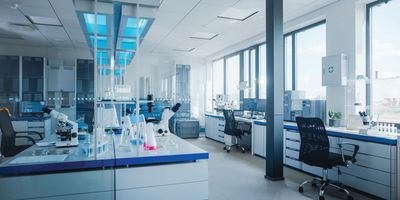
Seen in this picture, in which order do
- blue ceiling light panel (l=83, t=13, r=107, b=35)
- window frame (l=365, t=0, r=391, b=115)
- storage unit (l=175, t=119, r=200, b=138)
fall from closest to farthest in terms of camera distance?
1. blue ceiling light panel (l=83, t=13, r=107, b=35)
2. window frame (l=365, t=0, r=391, b=115)
3. storage unit (l=175, t=119, r=200, b=138)

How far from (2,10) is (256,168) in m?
5.17

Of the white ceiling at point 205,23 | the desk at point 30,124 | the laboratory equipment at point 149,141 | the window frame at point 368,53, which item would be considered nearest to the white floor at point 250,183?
the laboratory equipment at point 149,141

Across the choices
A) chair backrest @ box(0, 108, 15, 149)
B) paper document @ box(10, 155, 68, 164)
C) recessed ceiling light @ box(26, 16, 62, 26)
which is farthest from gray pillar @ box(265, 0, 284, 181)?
recessed ceiling light @ box(26, 16, 62, 26)

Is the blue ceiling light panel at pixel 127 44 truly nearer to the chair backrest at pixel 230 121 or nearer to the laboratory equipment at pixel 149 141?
the laboratory equipment at pixel 149 141

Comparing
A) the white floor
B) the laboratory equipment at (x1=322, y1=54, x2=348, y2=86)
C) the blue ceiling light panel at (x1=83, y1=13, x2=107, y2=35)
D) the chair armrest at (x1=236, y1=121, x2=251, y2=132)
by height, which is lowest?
the white floor

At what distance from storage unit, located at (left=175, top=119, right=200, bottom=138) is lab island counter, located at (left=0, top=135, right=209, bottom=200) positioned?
211 inches

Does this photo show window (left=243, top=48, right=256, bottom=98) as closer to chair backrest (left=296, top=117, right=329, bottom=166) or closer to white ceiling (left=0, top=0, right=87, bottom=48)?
chair backrest (left=296, top=117, right=329, bottom=166)

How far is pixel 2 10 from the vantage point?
428cm

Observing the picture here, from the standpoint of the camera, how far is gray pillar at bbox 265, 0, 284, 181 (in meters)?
3.71

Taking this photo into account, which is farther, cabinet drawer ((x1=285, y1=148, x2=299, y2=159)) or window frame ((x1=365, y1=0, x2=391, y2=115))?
cabinet drawer ((x1=285, y1=148, x2=299, y2=159))

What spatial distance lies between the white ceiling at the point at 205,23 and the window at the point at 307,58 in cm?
52

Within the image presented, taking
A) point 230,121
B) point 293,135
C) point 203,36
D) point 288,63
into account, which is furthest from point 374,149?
point 203,36

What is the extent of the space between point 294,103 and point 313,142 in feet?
5.15

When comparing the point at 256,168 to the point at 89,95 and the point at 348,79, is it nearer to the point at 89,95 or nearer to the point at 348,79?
the point at 348,79
